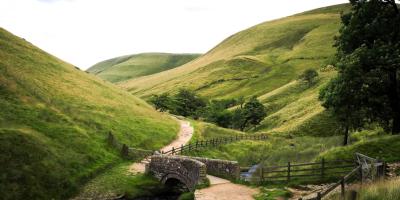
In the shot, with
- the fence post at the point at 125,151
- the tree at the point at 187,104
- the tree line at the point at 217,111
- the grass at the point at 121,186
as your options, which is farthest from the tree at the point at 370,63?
the tree at the point at 187,104

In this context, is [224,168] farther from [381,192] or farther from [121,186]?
[381,192]

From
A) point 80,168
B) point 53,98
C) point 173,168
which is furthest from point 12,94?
point 173,168

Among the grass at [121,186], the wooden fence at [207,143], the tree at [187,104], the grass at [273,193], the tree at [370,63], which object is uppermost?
the tree at [370,63]

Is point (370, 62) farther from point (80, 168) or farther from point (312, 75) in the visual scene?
point (312, 75)

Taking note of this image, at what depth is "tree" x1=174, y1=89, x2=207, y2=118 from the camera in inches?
4535

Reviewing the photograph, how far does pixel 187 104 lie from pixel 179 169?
79.3 meters

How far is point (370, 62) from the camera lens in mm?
33719

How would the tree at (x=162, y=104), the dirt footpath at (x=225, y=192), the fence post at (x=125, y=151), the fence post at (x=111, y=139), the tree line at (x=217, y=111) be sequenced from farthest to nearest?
the tree at (x=162, y=104), the tree line at (x=217, y=111), the fence post at (x=111, y=139), the fence post at (x=125, y=151), the dirt footpath at (x=225, y=192)

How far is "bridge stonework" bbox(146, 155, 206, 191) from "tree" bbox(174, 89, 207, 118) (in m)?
66.4

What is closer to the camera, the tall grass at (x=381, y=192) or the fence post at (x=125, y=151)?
the tall grass at (x=381, y=192)

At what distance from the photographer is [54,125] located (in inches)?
2021

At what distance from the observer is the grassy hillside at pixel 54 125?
130 feet

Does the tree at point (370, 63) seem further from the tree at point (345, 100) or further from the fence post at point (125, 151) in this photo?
the fence post at point (125, 151)

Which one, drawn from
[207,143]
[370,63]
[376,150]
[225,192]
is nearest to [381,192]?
[225,192]
